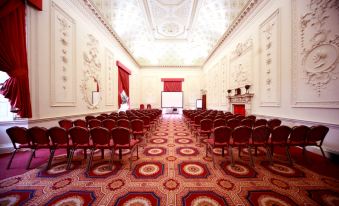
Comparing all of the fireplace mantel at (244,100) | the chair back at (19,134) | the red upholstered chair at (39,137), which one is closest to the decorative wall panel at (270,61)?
the fireplace mantel at (244,100)

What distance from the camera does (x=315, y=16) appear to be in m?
3.55

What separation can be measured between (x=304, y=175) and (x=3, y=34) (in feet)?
22.4

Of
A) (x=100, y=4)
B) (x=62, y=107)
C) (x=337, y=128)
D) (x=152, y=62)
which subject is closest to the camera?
(x=337, y=128)

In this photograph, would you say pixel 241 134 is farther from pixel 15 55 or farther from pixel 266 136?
pixel 15 55

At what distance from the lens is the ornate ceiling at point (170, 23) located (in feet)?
23.2

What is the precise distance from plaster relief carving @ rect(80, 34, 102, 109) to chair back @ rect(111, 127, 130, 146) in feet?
13.1

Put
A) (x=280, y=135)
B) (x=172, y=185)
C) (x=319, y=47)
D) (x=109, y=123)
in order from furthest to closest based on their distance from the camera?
(x=109, y=123) < (x=319, y=47) < (x=280, y=135) < (x=172, y=185)

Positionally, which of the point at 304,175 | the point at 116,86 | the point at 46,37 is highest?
the point at 46,37

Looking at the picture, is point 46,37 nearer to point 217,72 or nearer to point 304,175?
point 304,175

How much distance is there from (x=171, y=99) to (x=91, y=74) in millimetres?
9909

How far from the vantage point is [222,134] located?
2773 millimetres

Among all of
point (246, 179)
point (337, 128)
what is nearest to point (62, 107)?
point (246, 179)

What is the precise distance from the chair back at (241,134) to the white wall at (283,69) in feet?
7.12

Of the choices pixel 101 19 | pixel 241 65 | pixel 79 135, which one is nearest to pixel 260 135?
pixel 79 135
